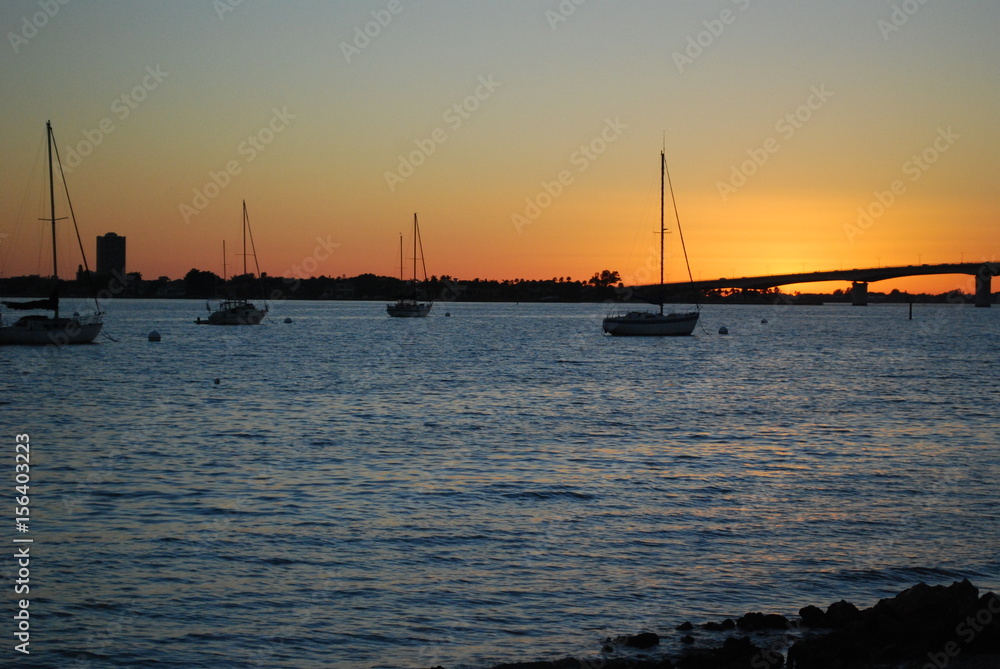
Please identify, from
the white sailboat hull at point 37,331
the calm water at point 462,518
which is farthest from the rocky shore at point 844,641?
the white sailboat hull at point 37,331

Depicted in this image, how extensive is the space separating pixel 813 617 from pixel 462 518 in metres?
6.99

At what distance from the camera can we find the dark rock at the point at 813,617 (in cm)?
1099

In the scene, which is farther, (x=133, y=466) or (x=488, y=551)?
(x=133, y=466)

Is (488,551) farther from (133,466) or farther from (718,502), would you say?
(133,466)

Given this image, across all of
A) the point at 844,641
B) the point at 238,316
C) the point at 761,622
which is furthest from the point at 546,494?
the point at 238,316

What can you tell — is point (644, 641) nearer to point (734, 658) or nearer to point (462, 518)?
point (734, 658)

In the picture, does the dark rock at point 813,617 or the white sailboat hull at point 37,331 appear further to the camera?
the white sailboat hull at point 37,331

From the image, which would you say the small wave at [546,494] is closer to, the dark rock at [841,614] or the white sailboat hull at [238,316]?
the dark rock at [841,614]

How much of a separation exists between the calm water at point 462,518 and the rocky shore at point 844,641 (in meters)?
0.61

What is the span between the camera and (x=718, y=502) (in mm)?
18188

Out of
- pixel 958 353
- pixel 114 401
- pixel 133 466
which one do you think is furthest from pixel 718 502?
pixel 958 353

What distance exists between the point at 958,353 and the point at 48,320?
69.0m

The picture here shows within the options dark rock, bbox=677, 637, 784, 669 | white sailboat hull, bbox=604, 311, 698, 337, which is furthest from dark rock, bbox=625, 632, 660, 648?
white sailboat hull, bbox=604, 311, 698, 337

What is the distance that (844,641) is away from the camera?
1003 centimetres
